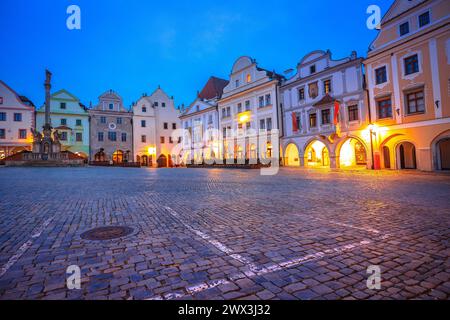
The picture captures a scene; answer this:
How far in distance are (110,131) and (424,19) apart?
46986mm

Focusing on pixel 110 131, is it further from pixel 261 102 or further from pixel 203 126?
pixel 261 102

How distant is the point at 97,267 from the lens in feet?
10.3

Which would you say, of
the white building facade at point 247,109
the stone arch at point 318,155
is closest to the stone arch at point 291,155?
the stone arch at point 318,155

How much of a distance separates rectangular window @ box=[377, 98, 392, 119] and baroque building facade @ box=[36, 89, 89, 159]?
4568cm

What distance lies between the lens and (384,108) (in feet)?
74.6

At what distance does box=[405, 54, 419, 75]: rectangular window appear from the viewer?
803 inches

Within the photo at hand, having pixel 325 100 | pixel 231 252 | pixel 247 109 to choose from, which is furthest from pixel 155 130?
pixel 231 252

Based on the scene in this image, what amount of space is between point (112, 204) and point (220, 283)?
5.59 metres

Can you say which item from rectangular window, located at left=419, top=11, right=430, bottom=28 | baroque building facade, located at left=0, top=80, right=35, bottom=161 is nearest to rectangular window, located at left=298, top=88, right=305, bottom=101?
rectangular window, located at left=419, top=11, right=430, bottom=28

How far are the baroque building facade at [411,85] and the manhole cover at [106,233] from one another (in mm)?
23008

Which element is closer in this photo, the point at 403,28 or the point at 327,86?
the point at 403,28

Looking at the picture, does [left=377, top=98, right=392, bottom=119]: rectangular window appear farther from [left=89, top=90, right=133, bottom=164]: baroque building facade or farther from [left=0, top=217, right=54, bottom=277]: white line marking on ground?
[left=89, top=90, right=133, bottom=164]: baroque building facade

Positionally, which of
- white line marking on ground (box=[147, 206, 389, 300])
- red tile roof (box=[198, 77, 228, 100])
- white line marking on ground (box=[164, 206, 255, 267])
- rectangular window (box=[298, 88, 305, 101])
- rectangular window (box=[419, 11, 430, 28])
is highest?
red tile roof (box=[198, 77, 228, 100])
